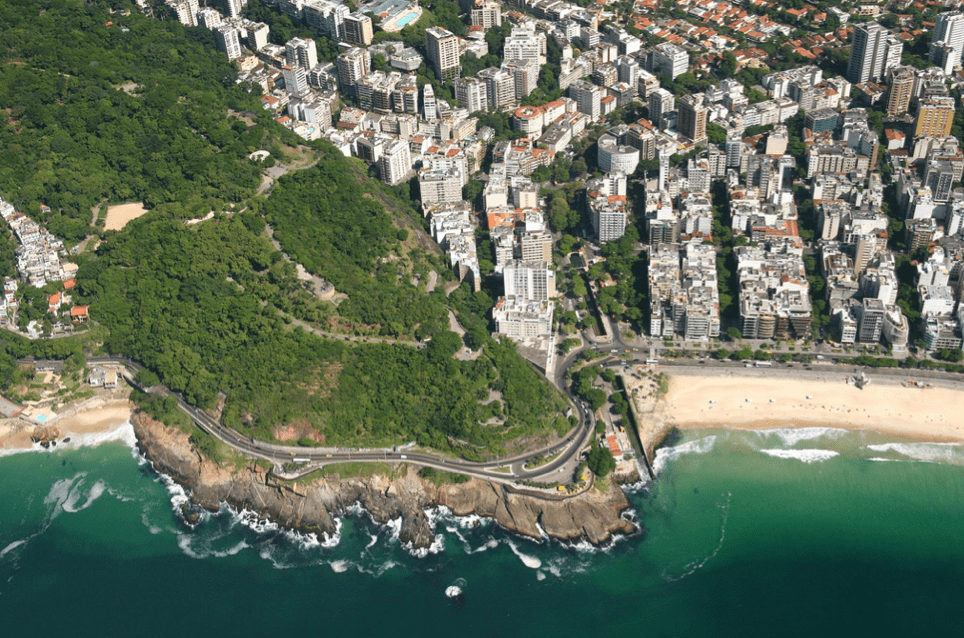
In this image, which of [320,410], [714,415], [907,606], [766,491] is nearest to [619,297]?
[714,415]

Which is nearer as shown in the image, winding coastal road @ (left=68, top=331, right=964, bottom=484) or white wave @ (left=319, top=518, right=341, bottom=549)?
white wave @ (left=319, top=518, right=341, bottom=549)

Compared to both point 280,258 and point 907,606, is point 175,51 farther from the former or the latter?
point 907,606

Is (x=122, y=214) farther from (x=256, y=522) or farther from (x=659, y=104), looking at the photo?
(x=659, y=104)

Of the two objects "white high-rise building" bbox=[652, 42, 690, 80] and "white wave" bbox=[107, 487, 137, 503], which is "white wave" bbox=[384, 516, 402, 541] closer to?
"white wave" bbox=[107, 487, 137, 503]

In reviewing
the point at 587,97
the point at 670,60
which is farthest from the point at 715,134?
the point at 670,60

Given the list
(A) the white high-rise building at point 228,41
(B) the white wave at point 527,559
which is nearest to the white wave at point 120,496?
(B) the white wave at point 527,559

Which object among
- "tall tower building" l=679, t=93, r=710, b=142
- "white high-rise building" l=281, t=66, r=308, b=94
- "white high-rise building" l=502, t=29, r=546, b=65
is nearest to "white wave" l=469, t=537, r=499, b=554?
"tall tower building" l=679, t=93, r=710, b=142
